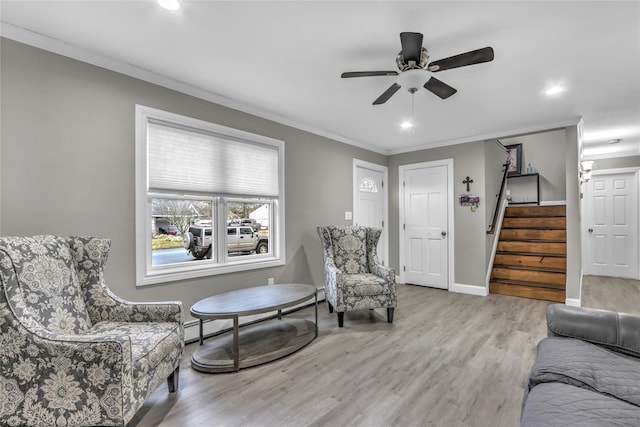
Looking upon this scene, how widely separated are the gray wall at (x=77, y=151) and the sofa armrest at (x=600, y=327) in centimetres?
281

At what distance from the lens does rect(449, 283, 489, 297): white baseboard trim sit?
4.59 meters

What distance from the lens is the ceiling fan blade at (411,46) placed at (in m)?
1.84

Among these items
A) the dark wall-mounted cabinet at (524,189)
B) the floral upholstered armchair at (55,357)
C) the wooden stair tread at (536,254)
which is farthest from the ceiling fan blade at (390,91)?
the dark wall-mounted cabinet at (524,189)

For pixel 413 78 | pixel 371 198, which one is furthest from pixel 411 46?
pixel 371 198

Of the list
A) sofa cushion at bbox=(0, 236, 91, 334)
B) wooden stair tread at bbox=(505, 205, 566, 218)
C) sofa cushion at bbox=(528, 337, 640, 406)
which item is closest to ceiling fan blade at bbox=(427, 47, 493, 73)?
sofa cushion at bbox=(528, 337, 640, 406)

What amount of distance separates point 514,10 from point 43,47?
10.7ft

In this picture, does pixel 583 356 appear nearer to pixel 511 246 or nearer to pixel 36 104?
pixel 36 104

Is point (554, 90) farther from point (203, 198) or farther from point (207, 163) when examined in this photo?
point (203, 198)

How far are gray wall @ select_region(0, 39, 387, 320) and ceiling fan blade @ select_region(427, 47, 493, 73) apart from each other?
2.20 m

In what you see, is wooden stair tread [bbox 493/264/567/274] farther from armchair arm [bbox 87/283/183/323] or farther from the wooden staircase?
armchair arm [bbox 87/283/183/323]

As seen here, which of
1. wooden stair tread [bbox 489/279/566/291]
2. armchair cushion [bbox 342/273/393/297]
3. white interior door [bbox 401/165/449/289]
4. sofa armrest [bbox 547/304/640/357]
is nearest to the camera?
sofa armrest [bbox 547/304/640/357]

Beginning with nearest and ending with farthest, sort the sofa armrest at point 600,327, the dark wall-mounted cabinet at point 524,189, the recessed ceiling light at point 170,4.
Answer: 1. the sofa armrest at point 600,327
2. the recessed ceiling light at point 170,4
3. the dark wall-mounted cabinet at point 524,189

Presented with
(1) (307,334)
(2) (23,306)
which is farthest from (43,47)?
(1) (307,334)

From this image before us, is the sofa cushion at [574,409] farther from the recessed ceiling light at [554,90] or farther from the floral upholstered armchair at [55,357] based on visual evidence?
the recessed ceiling light at [554,90]
